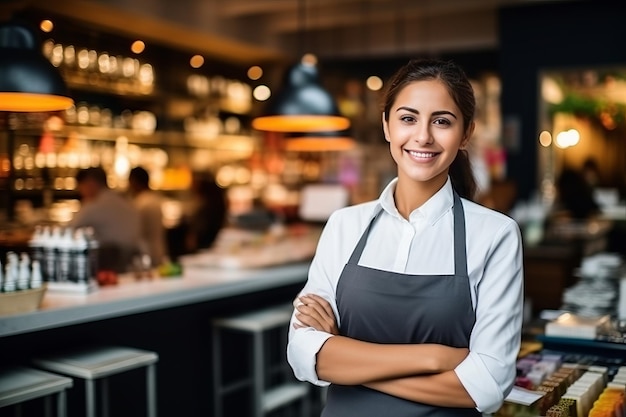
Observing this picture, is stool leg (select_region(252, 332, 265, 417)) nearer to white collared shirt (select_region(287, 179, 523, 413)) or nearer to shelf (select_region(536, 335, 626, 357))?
shelf (select_region(536, 335, 626, 357))

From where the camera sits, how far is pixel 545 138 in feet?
27.1

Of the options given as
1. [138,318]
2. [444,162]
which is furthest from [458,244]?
[138,318]

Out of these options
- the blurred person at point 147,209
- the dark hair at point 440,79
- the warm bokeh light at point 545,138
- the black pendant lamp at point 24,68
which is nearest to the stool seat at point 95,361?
the black pendant lamp at point 24,68

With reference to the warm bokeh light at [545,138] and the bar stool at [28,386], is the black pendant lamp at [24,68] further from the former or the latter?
the warm bokeh light at [545,138]

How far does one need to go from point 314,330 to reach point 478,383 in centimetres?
43

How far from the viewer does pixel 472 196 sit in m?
2.21

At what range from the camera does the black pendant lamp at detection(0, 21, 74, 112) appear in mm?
3441

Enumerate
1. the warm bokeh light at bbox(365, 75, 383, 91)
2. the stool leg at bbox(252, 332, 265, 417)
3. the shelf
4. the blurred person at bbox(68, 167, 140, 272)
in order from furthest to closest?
the warm bokeh light at bbox(365, 75, 383, 91), the blurred person at bbox(68, 167, 140, 272), the stool leg at bbox(252, 332, 265, 417), the shelf

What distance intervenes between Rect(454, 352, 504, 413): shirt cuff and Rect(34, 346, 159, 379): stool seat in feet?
6.67

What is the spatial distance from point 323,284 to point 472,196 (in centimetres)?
59

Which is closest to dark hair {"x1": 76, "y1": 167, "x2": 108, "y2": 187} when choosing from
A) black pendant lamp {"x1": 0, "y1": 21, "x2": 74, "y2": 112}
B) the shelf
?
black pendant lamp {"x1": 0, "y1": 21, "x2": 74, "y2": 112}

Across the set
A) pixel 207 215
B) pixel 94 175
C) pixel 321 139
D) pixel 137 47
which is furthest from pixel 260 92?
pixel 94 175

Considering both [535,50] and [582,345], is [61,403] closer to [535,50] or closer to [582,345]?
[582,345]

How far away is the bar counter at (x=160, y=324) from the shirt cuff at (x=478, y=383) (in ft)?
7.30
